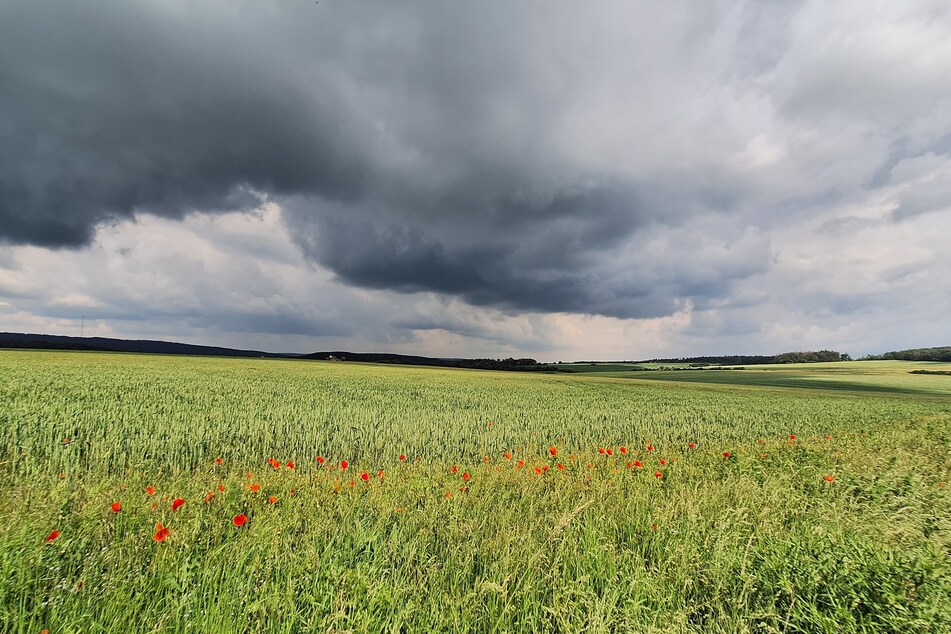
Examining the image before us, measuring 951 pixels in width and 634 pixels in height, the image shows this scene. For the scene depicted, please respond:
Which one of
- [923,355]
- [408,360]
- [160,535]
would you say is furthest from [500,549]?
[923,355]

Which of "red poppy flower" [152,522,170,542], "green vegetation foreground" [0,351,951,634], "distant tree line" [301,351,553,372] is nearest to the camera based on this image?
"green vegetation foreground" [0,351,951,634]

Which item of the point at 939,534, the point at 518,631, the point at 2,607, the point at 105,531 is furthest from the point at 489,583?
the point at 939,534

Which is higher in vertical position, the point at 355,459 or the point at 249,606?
the point at 249,606

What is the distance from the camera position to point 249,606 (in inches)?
112

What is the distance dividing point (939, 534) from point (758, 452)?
14.6 ft

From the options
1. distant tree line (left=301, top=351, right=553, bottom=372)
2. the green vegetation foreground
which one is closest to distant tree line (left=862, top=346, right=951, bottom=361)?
distant tree line (left=301, top=351, right=553, bottom=372)

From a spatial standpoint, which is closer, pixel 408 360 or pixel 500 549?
pixel 500 549

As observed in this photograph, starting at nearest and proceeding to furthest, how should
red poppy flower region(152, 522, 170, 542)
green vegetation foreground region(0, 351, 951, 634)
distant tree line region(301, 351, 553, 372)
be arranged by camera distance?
green vegetation foreground region(0, 351, 951, 634)
red poppy flower region(152, 522, 170, 542)
distant tree line region(301, 351, 553, 372)

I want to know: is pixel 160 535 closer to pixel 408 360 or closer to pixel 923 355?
pixel 408 360

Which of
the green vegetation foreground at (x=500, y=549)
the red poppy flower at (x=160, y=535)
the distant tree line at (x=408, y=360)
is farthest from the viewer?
the distant tree line at (x=408, y=360)

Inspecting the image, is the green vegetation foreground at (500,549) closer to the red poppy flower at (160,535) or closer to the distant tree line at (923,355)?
the red poppy flower at (160,535)

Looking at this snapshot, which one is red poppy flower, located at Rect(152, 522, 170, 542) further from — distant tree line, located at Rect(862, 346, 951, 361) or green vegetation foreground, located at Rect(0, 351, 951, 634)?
distant tree line, located at Rect(862, 346, 951, 361)

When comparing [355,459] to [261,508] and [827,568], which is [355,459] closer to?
[261,508]

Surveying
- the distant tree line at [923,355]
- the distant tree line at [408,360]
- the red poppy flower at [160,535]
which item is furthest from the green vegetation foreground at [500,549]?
the distant tree line at [923,355]
